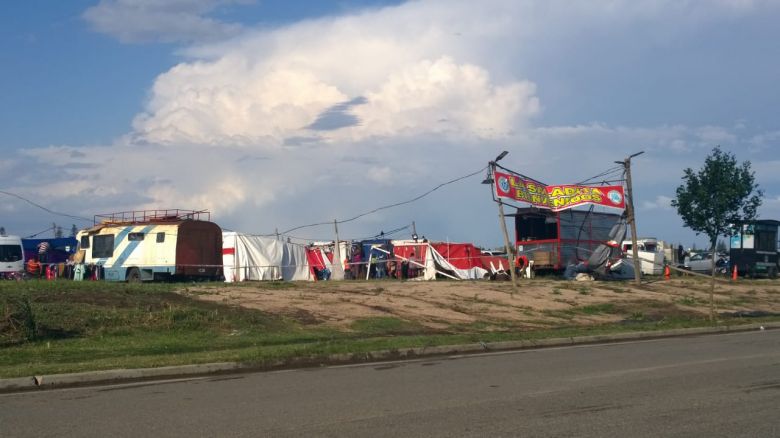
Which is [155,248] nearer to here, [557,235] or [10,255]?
[10,255]

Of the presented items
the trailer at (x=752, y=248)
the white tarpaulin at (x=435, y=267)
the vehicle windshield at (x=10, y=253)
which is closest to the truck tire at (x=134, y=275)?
the vehicle windshield at (x=10, y=253)

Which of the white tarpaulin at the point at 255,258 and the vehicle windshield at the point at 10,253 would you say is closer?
the white tarpaulin at the point at 255,258

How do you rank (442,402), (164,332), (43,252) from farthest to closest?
(43,252) → (164,332) → (442,402)

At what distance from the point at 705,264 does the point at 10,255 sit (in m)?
43.9

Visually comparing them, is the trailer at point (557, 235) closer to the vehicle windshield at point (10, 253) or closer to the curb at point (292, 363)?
the curb at point (292, 363)

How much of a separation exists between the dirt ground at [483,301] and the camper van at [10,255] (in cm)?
1832

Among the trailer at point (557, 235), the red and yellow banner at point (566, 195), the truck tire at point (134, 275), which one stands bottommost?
the truck tire at point (134, 275)

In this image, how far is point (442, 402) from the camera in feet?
34.1

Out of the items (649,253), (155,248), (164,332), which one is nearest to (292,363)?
(164,332)

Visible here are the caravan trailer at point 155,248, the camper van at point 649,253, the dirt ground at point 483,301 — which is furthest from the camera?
the camper van at point 649,253

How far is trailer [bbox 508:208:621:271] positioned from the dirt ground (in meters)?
2.93

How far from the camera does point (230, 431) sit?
8656 mm

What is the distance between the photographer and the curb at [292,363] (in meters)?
12.4

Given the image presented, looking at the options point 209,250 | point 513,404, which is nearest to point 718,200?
point 209,250
